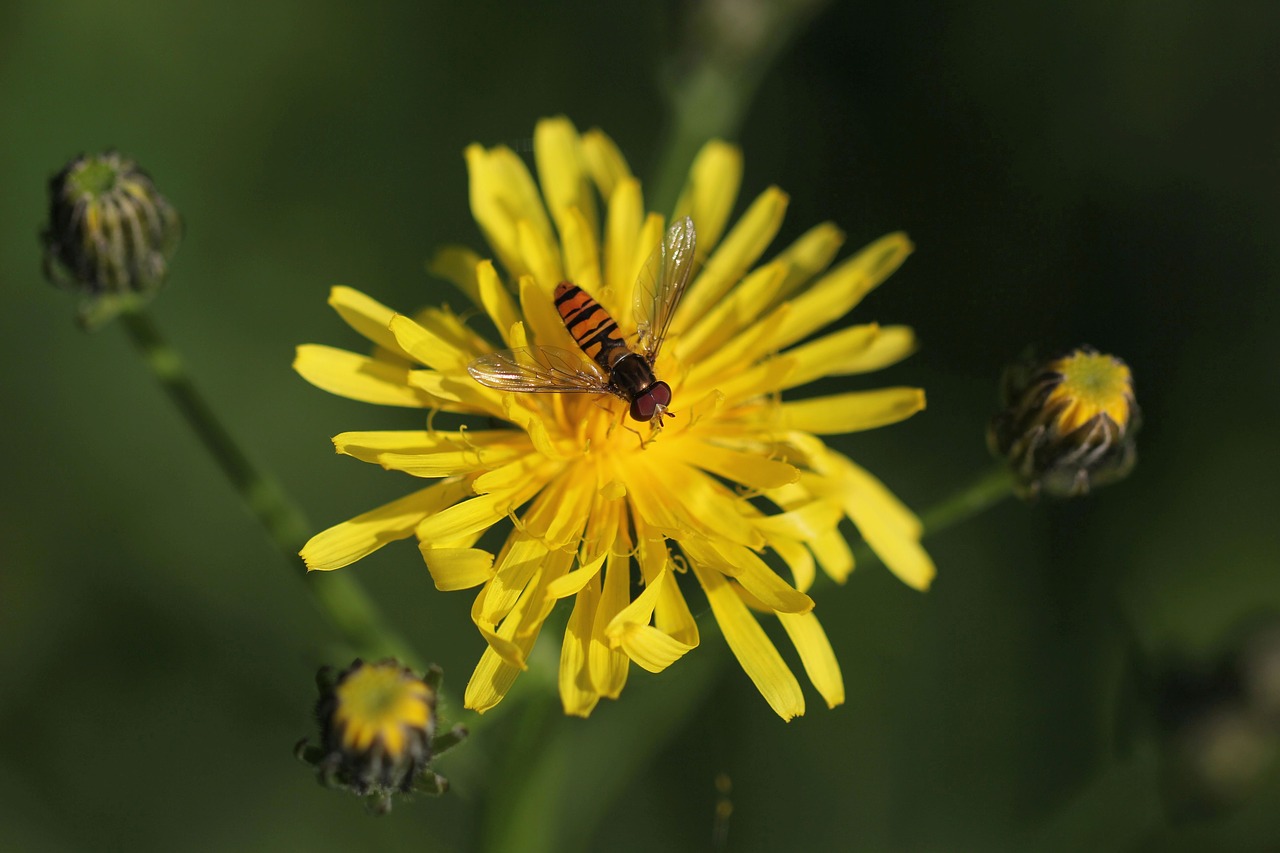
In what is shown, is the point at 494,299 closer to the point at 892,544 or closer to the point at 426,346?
the point at 426,346

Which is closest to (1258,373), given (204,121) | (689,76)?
(689,76)

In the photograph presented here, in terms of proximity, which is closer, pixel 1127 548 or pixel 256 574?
pixel 1127 548

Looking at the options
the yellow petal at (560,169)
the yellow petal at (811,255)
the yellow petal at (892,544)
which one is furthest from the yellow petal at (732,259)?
the yellow petal at (892,544)

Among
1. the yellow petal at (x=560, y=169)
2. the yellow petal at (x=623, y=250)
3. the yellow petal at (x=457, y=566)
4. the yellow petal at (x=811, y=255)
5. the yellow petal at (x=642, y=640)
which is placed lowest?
the yellow petal at (x=642, y=640)

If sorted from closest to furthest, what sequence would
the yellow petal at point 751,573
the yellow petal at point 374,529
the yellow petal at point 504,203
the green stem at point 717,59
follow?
the yellow petal at point 751,573 < the yellow petal at point 374,529 < the yellow petal at point 504,203 < the green stem at point 717,59

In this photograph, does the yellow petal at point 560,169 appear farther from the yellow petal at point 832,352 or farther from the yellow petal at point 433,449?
the yellow petal at point 433,449

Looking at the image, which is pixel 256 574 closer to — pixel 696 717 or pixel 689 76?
A: pixel 696 717
